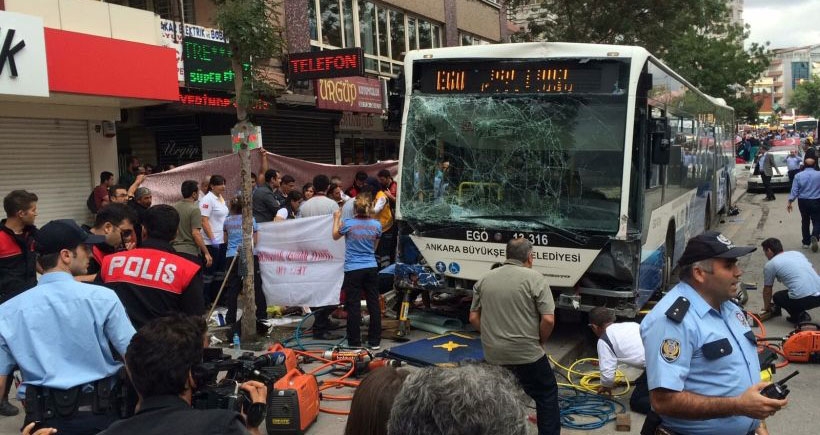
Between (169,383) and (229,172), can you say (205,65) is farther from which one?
(169,383)

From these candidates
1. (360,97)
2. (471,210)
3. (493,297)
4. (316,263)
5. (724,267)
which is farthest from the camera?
(360,97)

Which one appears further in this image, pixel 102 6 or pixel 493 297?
pixel 102 6

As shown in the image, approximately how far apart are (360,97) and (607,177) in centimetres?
1189

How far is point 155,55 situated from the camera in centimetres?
1148

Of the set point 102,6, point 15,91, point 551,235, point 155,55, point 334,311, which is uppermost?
point 102,6

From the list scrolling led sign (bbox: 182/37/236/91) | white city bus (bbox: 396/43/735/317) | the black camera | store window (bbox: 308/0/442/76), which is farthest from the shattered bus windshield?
store window (bbox: 308/0/442/76)

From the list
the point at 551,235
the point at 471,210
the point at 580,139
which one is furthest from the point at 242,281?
the point at 580,139

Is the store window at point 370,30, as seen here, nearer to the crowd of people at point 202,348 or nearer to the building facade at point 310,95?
the building facade at point 310,95

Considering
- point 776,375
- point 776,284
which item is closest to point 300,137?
point 776,284

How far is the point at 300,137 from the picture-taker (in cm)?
1820

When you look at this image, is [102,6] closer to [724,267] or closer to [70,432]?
[70,432]

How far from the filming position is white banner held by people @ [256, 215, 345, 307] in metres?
8.84

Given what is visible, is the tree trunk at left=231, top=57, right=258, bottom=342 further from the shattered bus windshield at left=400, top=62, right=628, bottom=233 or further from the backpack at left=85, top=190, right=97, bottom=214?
the backpack at left=85, top=190, right=97, bottom=214

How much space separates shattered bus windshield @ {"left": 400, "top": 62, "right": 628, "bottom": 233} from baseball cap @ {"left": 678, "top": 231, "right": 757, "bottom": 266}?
152 inches
